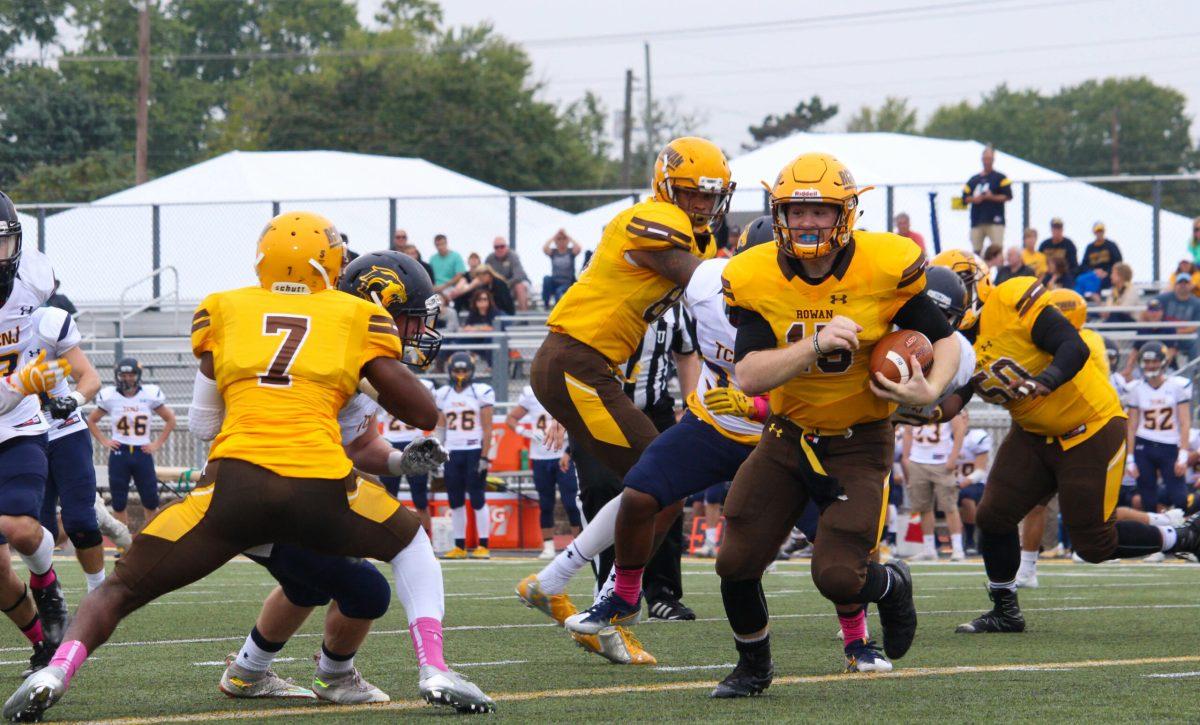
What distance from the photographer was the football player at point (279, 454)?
15.3ft

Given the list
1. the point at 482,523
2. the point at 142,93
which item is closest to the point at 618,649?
the point at 482,523

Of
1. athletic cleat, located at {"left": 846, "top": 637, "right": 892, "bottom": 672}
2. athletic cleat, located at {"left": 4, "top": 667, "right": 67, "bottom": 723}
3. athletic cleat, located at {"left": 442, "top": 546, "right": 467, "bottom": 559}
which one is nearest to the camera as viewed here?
athletic cleat, located at {"left": 4, "top": 667, "right": 67, "bottom": 723}

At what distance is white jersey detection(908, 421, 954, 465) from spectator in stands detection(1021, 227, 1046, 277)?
292 centimetres

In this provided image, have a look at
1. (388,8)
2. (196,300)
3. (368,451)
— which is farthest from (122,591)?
(388,8)

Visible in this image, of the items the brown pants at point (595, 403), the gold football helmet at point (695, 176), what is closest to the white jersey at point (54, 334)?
the brown pants at point (595, 403)

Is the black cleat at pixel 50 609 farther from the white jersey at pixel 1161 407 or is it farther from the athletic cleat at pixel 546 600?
the white jersey at pixel 1161 407

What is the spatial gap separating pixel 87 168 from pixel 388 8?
99.6 feet

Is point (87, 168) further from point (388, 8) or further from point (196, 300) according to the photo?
point (388, 8)

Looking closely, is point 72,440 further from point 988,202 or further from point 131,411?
point 988,202

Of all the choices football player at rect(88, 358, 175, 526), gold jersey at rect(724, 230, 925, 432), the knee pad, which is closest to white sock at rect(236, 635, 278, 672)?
gold jersey at rect(724, 230, 925, 432)

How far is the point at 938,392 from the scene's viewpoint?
17.0ft

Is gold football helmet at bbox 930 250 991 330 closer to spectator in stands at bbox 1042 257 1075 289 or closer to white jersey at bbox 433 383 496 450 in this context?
white jersey at bbox 433 383 496 450

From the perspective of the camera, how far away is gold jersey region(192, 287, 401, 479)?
4.70 m

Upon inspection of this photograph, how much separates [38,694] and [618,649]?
243 cm
